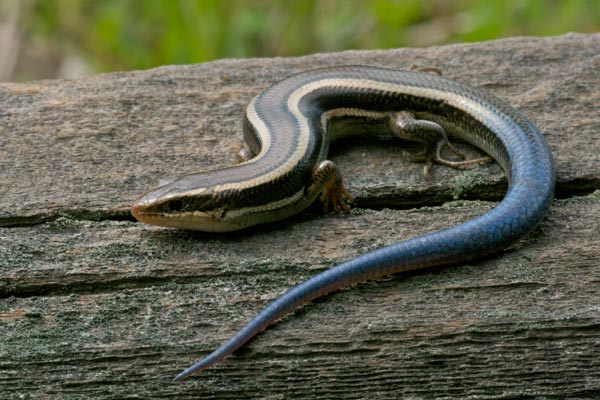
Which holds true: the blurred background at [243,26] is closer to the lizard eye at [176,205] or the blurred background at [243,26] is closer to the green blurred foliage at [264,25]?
the green blurred foliage at [264,25]

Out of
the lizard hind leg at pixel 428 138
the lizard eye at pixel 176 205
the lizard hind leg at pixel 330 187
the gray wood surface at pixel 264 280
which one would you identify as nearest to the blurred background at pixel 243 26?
the gray wood surface at pixel 264 280

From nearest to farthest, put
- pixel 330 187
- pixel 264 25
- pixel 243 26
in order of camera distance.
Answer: pixel 330 187
pixel 243 26
pixel 264 25

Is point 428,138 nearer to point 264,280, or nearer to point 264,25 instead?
point 264,280

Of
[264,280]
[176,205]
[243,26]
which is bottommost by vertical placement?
[264,280]

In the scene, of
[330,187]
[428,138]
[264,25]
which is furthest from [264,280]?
[264,25]

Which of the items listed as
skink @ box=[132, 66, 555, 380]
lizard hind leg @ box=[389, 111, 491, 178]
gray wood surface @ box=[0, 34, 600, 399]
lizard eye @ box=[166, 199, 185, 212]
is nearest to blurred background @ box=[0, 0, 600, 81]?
gray wood surface @ box=[0, 34, 600, 399]

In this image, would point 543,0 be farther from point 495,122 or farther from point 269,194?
point 269,194
